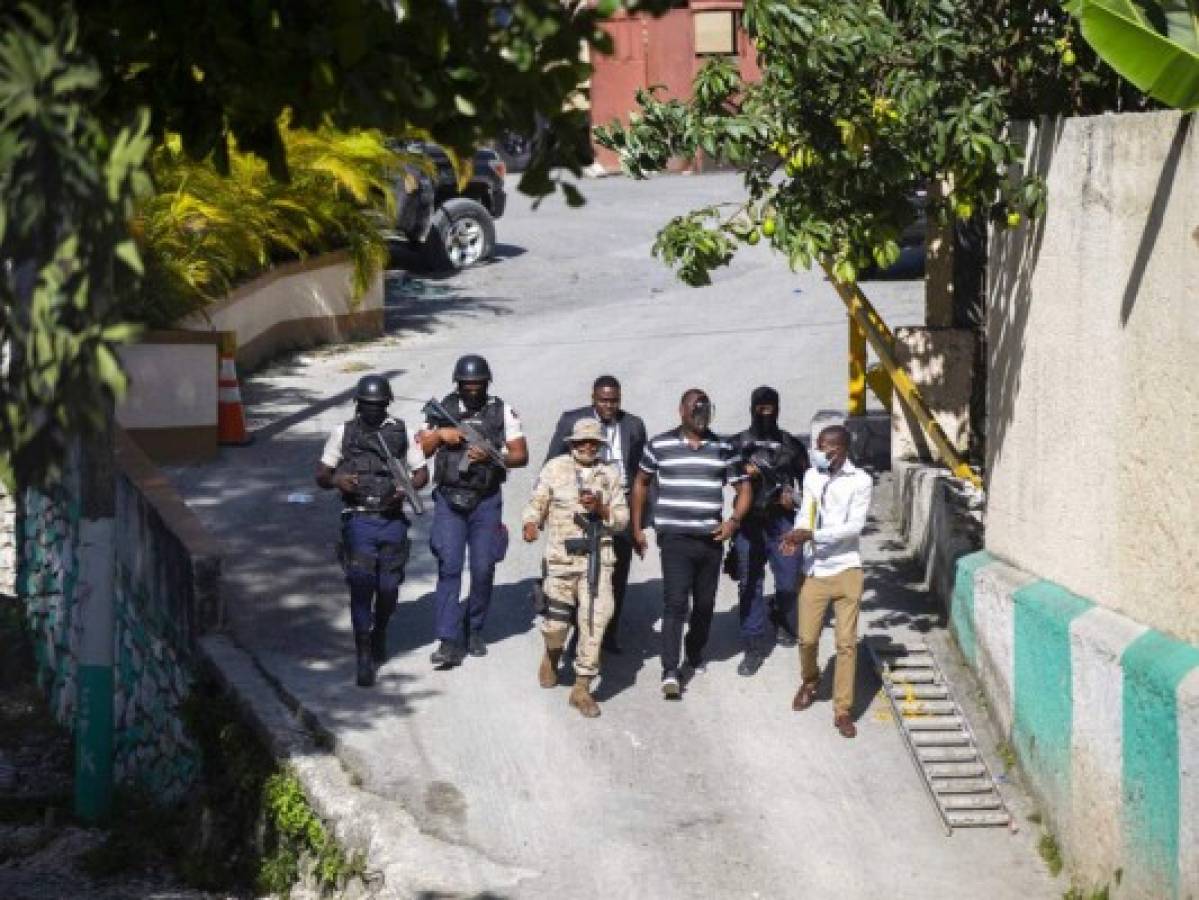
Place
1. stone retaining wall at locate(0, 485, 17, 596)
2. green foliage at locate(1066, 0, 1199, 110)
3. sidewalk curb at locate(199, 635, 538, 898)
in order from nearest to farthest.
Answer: green foliage at locate(1066, 0, 1199, 110) → sidewalk curb at locate(199, 635, 538, 898) → stone retaining wall at locate(0, 485, 17, 596)

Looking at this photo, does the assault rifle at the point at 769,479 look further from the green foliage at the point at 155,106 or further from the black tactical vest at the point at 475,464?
the green foliage at the point at 155,106

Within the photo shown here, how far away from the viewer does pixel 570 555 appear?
11344 mm

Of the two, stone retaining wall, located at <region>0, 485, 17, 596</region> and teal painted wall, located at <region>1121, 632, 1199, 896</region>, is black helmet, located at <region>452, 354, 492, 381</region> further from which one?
stone retaining wall, located at <region>0, 485, 17, 596</region>

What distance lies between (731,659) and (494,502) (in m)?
1.59

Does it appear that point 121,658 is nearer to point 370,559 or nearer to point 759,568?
point 370,559

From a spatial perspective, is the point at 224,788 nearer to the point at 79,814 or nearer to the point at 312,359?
the point at 79,814

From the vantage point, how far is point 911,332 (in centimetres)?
1406

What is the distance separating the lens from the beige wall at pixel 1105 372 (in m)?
9.16

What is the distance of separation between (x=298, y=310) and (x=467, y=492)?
8.67m

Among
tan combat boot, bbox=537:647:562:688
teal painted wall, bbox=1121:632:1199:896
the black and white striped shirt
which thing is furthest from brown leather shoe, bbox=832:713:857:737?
teal painted wall, bbox=1121:632:1199:896

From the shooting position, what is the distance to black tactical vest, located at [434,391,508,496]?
11.8m

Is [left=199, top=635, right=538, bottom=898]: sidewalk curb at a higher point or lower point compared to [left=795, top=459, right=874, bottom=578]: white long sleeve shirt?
lower

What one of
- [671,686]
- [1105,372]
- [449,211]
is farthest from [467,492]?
[449,211]

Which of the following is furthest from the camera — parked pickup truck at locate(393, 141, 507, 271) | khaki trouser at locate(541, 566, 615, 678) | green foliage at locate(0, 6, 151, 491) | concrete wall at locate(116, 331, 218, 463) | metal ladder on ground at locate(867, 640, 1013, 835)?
parked pickup truck at locate(393, 141, 507, 271)
